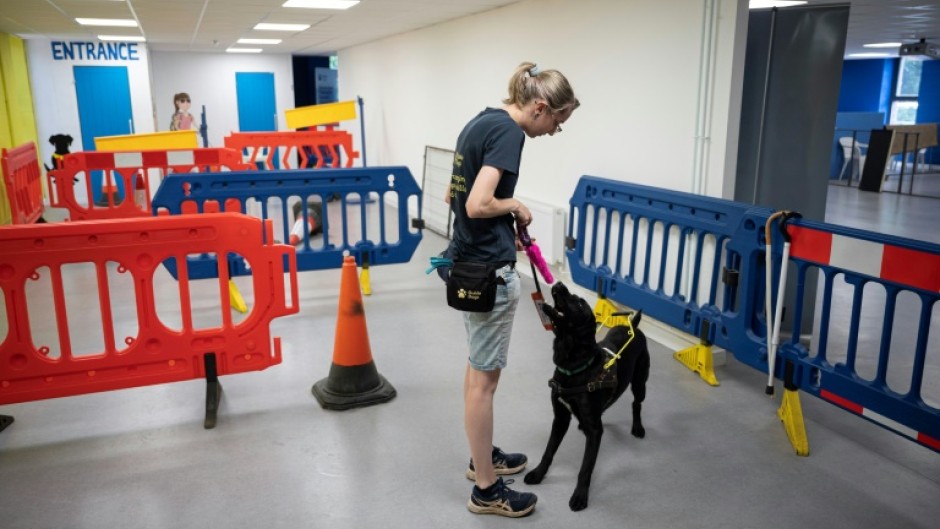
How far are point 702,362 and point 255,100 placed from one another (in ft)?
44.3

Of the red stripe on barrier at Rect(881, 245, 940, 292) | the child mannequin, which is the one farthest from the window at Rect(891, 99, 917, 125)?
the red stripe on barrier at Rect(881, 245, 940, 292)

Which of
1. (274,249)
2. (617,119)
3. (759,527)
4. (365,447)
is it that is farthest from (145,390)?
(617,119)

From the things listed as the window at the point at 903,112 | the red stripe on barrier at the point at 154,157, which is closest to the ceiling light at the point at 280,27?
the red stripe on barrier at the point at 154,157

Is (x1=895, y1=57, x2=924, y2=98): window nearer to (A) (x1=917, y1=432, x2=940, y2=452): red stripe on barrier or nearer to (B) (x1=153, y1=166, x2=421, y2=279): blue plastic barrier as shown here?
(B) (x1=153, y1=166, x2=421, y2=279): blue plastic barrier

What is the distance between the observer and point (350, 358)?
142 inches

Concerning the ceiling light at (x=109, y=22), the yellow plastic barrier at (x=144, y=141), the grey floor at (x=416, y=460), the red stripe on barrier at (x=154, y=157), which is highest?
the ceiling light at (x=109, y=22)

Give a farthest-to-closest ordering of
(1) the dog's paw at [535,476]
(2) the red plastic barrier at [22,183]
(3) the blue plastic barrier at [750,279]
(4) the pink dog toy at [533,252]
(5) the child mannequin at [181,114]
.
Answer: (5) the child mannequin at [181,114], (2) the red plastic barrier at [22,183], (1) the dog's paw at [535,476], (3) the blue plastic barrier at [750,279], (4) the pink dog toy at [533,252]

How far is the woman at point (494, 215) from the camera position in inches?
88.2

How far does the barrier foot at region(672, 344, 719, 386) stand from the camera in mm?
3924

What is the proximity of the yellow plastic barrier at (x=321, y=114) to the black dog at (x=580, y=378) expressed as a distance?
27.4 ft

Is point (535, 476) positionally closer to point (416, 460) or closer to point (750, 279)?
point (416, 460)

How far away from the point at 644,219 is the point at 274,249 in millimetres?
2591

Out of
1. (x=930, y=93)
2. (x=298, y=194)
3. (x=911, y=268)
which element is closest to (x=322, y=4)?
(x=298, y=194)

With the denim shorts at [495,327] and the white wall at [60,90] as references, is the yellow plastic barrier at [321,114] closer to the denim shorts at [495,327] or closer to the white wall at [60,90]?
the white wall at [60,90]
